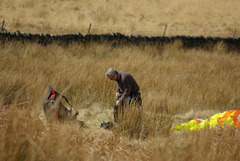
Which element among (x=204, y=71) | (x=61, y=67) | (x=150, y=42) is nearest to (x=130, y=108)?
(x=61, y=67)

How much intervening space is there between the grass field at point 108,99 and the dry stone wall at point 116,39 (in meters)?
0.42

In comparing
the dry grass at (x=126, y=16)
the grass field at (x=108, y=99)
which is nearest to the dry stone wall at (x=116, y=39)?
the grass field at (x=108, y=99)

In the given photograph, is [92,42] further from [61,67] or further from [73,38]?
[61,67]

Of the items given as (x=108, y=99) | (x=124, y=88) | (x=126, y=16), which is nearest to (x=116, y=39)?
(x=108, y=99)

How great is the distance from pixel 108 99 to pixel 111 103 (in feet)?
0.36

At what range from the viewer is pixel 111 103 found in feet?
19.1

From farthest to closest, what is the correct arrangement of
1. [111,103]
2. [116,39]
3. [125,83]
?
[116,39] < [111,103] < [125,83]

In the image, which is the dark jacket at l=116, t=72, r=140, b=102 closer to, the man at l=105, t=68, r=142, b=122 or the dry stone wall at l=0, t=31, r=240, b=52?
the man at l=105, t=68, r=142, b=122

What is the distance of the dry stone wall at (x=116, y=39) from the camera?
9747mm

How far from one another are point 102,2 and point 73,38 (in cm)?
1590

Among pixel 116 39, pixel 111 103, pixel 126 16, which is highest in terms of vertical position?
pixel 126 16

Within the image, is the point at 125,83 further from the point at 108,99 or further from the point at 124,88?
the point at 108,99

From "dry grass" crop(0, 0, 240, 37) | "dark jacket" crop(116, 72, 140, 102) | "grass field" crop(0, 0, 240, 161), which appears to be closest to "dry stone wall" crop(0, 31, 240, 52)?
"grass field" crop(0, 0, 240, 161)

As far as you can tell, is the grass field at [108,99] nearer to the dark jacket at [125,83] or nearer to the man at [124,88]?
the man at [124,88]
